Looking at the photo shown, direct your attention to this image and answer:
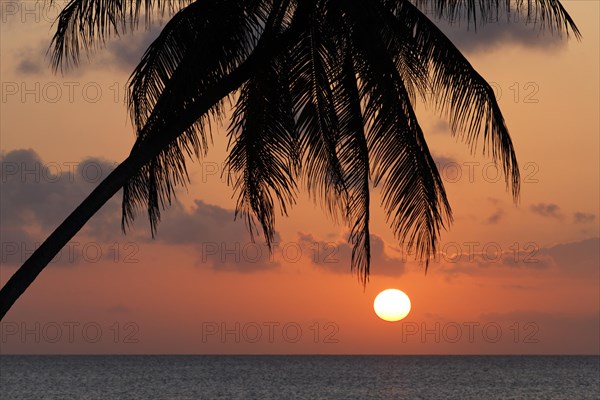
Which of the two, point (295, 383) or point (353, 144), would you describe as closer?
point (353, 144)

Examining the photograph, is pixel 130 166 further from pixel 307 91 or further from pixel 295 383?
pixel 295 383

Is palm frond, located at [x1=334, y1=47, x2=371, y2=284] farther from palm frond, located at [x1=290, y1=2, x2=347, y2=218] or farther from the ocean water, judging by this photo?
the ocean water


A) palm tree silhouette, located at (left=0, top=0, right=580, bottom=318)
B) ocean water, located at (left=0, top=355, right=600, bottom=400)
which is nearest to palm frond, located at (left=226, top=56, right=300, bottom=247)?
palm tree silhouette, located at (left=0, top=0, right=580, bottom=318)

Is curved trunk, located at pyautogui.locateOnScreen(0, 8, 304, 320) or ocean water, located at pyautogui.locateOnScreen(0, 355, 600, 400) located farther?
ocean water, located at pyautogui.locateOnScreen(0, 355, 600, 400)

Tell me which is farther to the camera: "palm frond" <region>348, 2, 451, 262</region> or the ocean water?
the ocean water

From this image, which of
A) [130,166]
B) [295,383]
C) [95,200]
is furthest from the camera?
[295,383]

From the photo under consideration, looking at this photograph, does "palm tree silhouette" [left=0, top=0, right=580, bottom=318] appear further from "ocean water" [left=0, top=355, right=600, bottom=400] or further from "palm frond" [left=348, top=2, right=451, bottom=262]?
"ocean water" [left=0, top=355, right=600, bottom=400]

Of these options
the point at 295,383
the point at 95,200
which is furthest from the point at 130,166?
the point at 295,383

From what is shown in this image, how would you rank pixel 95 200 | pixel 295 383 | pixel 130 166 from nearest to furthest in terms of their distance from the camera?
pixel 95 200 < pixel 130 166 < pixel 295 383

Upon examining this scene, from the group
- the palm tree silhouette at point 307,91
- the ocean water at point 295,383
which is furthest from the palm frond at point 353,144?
the ocean water at point 295,383

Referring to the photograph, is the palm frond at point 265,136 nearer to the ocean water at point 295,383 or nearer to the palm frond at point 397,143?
the palm frond at point 397,143

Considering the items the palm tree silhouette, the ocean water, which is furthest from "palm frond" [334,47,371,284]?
the ocean water

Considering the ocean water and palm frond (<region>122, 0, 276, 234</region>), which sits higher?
palm frond (<region>122, 0, 276, 234</region>)

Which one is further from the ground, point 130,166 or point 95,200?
point 130,166
